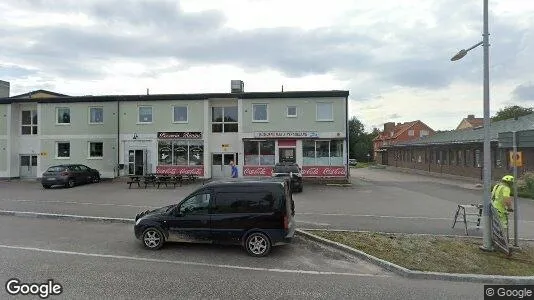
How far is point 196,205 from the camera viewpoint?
9070mm

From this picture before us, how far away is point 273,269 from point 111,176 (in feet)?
77.5

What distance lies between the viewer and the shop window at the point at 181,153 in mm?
27688

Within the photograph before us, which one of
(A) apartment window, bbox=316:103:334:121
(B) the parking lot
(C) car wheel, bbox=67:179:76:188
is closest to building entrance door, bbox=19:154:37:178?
(C) car wheel, bbox=67:179:76:188

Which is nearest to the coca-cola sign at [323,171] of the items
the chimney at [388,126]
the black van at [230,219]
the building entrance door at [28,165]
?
the black van at [230,219]

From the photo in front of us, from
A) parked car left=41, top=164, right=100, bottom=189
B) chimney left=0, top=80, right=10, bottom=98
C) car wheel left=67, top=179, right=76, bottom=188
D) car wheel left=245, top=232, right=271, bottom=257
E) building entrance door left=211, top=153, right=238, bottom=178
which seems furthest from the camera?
chimney left=0, top=80, right=10, bottom=98

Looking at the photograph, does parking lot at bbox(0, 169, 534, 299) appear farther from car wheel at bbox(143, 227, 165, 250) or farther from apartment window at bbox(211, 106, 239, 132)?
apartment window at bbox(211, 106, 239, 132)

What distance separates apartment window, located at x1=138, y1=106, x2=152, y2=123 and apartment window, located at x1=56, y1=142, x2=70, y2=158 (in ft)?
19.9

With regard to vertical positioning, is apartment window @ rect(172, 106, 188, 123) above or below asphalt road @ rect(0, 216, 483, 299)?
above

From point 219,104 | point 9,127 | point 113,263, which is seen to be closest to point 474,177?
point 219,104

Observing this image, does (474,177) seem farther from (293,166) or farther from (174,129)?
(174,129)

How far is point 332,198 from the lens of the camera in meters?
18.9

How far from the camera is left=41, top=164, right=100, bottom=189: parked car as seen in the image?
23453 mm

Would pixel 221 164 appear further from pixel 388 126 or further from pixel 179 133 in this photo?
pixel 388 126

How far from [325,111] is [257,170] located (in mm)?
6083
